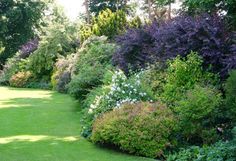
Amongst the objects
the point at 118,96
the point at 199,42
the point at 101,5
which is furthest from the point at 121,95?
the point at 101,5

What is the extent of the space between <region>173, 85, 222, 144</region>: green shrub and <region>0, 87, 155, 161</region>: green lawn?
110cm

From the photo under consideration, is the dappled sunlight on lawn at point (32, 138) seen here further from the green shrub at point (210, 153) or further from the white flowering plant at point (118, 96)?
the green shrub at point (210, 153)

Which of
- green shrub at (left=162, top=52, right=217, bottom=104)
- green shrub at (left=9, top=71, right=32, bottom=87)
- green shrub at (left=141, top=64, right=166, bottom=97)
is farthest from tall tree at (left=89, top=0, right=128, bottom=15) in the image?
green shrub at (left=162, top=52, right=217, bottom=104)

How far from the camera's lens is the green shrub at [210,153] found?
6.14 metres

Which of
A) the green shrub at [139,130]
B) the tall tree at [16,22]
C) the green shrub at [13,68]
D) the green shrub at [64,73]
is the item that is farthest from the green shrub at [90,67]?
the tall tree at [16,22]

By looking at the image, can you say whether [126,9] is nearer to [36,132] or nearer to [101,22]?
[101,22]

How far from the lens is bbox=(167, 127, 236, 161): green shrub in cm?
614

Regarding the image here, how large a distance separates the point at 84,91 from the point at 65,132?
4.00 metres

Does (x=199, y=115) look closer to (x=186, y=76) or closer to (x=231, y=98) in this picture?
(x=231, y=98)

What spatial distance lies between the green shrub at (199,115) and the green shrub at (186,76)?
1.84m

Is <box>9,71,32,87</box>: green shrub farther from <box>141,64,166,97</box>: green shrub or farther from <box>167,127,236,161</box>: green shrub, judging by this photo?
<box>167,127,236,161</box>: green shrub

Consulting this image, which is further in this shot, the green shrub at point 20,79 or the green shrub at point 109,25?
the green shrub at point 20,79

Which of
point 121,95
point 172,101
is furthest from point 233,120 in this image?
point 121,95

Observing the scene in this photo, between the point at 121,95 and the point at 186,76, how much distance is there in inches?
64.8
